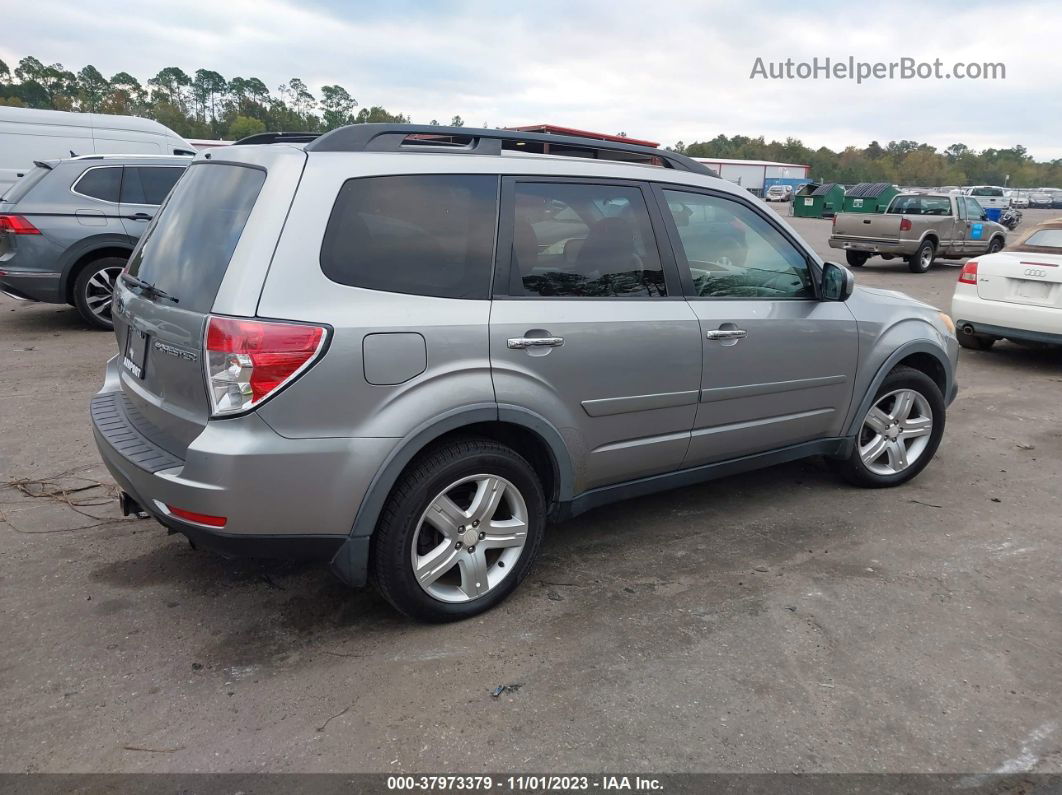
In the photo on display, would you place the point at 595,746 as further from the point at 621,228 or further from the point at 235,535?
the point at 621,228

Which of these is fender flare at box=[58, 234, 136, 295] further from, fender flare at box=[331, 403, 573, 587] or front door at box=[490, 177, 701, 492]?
fender flare at box=[331, 403, 573, 587]

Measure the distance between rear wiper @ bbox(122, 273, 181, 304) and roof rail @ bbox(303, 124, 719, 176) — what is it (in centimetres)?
77

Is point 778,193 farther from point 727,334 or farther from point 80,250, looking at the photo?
point 727,334

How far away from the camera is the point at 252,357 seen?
264 cm

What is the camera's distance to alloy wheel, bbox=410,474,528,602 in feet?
10.2

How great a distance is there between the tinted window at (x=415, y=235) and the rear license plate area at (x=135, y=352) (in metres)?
0.91

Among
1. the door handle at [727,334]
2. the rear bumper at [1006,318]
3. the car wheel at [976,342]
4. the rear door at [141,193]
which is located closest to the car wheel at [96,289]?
the rear door at [141,193]

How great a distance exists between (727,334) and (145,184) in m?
7.60

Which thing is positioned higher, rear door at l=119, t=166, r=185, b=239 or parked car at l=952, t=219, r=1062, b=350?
rear door at l=119, t=166, r=185, b=239

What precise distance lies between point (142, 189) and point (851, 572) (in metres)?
8.36

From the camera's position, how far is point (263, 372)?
2.65 metres

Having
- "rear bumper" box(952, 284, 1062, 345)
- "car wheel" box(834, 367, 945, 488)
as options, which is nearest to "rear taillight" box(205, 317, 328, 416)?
"car wheel" box(834, 367, 945, 488)

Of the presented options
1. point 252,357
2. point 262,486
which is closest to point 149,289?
point 252,357

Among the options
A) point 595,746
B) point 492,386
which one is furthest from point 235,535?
point 595,746
